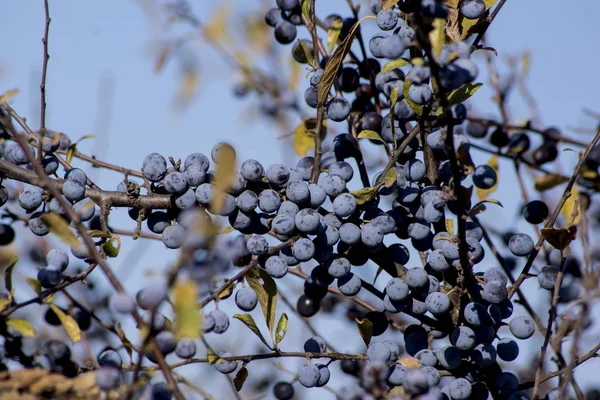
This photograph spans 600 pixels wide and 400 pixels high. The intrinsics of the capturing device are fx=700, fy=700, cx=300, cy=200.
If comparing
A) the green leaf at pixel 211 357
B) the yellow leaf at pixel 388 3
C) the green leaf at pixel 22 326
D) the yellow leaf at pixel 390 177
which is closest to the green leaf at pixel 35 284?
the green leaf at pixel 22 326

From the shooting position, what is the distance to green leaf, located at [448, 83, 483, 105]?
142 centimetres

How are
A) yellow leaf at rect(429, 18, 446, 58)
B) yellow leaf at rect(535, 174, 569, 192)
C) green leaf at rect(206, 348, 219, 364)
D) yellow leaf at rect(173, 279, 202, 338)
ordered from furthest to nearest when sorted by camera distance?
1. yellow leaf at rect(535, 174, 569, 192)
2. green leaf at rect(206, 348, 219, 364)
3. yellow leaf at rect(429, 18, 446, 58)
4. yellow leaf at rect(173, 279, 202, 338)

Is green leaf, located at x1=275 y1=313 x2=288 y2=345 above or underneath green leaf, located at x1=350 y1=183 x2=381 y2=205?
underneath

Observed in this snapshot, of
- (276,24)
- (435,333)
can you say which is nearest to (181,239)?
(435,333)

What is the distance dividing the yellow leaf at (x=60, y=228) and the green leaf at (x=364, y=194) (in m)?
0.58

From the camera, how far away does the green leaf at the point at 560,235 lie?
1513mm

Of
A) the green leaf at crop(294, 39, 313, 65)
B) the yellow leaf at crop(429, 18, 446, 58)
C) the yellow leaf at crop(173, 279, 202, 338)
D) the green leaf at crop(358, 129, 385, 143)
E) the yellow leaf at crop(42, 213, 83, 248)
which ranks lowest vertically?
the yellow leaf at crop(173, 279, 202, 338)

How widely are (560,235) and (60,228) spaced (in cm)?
103

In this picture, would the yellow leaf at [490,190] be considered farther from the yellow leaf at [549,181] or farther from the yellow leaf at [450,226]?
the yellow leaf at [450,226]

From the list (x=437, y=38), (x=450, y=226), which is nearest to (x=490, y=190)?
(x=450, y=226)

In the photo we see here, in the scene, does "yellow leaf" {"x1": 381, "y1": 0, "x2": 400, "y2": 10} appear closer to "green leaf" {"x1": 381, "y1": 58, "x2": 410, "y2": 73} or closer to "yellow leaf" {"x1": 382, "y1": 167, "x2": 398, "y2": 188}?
"green leaf" {"x1": 381, "y1": 58, "x2": 410, "y2": 73}

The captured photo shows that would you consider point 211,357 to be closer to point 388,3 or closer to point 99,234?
point 99,234

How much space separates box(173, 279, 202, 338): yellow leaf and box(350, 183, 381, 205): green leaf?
0.65 metres

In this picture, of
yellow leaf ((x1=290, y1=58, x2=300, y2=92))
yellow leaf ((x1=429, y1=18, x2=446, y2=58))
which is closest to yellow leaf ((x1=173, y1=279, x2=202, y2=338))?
yellow leaf ((x1=429, y1=18, x2=446, y2=58))
